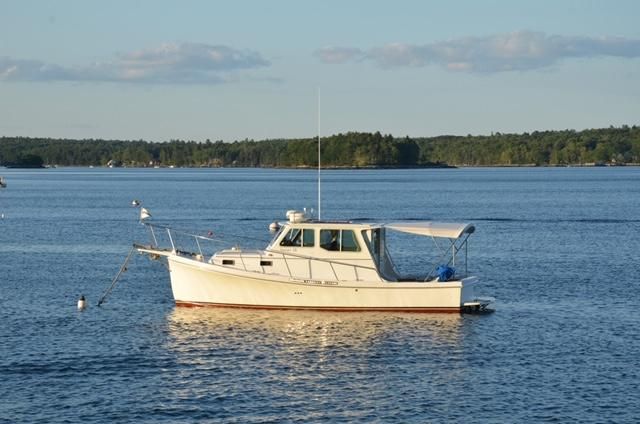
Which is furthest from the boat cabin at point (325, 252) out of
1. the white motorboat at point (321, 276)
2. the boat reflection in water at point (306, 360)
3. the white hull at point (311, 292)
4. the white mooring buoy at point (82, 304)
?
the white mooring buoy at point (82, 304)

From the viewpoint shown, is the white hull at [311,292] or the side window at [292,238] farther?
the side window at [292,238]

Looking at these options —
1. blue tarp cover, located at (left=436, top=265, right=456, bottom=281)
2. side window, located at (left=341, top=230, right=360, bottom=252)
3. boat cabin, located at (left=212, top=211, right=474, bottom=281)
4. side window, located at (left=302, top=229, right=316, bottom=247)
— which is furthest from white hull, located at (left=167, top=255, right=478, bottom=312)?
side window, located at (left=302, top=229, right=316, bottom=247)

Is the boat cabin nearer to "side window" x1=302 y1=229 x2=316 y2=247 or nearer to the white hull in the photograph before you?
"side window" x1=302 y1=229 x2=316 y2=247

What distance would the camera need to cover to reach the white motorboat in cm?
4244

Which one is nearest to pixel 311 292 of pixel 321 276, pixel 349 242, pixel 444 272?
pixel 321 276

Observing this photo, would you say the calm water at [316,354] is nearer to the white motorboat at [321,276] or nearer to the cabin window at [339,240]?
the white motorboat at [321,276]

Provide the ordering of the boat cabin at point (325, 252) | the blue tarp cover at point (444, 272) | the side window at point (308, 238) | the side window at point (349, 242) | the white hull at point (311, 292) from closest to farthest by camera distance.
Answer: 1. the white hull at point (311, 292)
2. the boat cabin at point (325, 252)
3. the side window at point (349, 242)
4. the side window at point (308, 238)
5. the blue tarp cover at point (444, 272)

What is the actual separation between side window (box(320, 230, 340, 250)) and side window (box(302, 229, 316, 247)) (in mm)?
318

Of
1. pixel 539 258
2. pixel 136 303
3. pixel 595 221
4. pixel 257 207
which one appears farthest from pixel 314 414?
pixel 257 207

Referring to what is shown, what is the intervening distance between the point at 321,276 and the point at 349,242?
5.55 feet

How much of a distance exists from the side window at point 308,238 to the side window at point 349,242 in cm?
115

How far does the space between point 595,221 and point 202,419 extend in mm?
75259

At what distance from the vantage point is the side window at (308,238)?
4300cm

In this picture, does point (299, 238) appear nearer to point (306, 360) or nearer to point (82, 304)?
point (306, 360)
